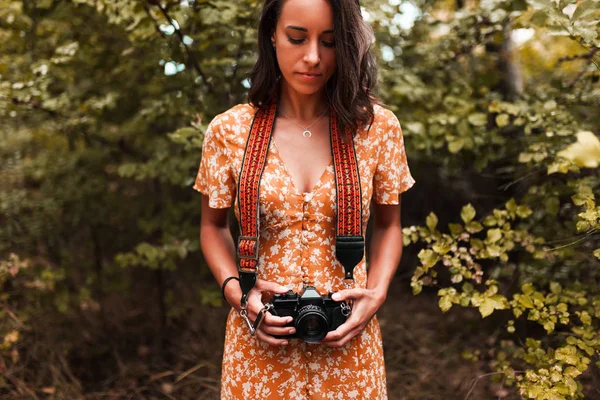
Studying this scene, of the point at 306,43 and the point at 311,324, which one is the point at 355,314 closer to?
the point at 311,324

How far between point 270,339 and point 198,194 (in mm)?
1682

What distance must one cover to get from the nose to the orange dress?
272 millimetres

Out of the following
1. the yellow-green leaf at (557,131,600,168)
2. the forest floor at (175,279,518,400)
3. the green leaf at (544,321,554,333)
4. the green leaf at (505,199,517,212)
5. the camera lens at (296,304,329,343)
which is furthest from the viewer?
the forest floor at (175,279,518,400)

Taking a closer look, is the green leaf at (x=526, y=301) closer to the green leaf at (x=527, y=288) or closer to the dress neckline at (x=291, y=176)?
the green leaf at (x=527, y=288)

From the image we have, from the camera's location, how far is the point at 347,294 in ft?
4.63

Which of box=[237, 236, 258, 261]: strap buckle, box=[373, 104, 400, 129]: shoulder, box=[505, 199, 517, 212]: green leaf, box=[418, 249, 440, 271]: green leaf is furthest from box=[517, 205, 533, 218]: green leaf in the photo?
box=[237, 236, 258, 261]: strap buckle

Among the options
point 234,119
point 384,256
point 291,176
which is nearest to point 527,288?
point 384,256

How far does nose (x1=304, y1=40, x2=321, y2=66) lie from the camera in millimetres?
1380

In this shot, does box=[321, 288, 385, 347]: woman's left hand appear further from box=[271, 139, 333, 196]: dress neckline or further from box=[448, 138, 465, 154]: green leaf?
box=[448, 138, 465, 154]: green leaf

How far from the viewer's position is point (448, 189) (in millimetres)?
3891

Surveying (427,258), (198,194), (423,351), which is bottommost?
(423,351)

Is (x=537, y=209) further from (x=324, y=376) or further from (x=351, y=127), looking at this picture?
(x=324, y=376)

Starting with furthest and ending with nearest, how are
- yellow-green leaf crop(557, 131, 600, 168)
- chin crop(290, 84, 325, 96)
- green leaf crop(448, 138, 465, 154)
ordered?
1. green leaf crop(448, 138, 465, 154)
2. chin crop(290, 84, 325, 96)
3. yellow-green leaf crop(557, 131, 600, 168)

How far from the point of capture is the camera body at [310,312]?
1.35 meters
